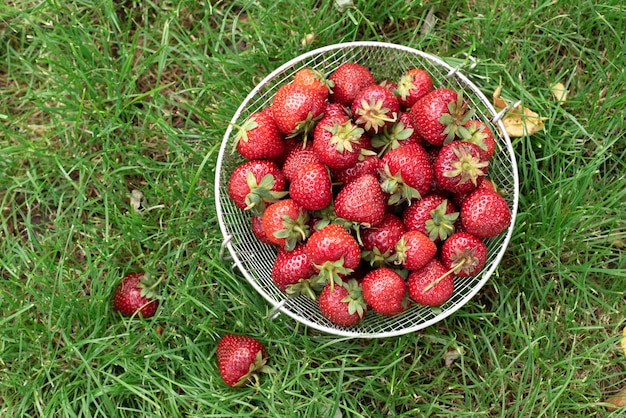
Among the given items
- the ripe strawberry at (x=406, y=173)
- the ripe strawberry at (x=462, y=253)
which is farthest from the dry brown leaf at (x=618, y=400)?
the ripe strawberry at (x=406, y=173)

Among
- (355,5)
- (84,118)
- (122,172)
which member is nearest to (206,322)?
(122,172)

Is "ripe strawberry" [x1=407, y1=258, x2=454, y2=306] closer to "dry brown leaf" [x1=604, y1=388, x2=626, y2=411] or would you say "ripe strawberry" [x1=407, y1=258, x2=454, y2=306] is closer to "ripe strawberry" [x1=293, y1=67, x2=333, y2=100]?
"ripe strawberry" [x1=293, y1=67, x2=333, y2=100]

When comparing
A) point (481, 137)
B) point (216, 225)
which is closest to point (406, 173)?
point (481, 137)

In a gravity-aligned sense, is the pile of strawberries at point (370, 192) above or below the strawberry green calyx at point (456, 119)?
below

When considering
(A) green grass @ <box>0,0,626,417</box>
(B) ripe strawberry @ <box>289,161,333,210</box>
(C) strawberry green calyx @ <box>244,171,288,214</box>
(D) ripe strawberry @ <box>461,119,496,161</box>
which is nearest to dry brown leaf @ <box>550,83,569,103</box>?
(A) green grass @ <box>0,0,626,417</box>

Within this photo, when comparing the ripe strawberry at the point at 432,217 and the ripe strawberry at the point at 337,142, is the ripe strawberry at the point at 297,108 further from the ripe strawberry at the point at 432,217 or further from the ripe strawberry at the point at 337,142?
the ripe strawberry at the point at 432,217

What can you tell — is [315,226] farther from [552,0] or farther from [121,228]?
[552,0]
